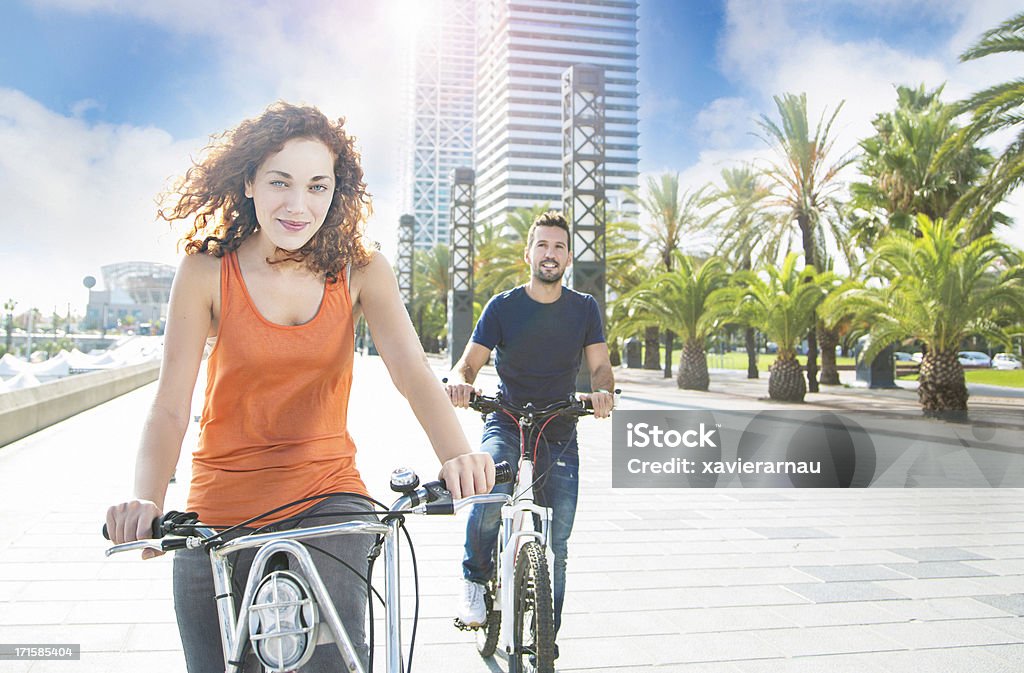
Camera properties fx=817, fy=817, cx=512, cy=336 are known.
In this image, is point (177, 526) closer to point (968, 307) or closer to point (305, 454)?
point (305, 454)

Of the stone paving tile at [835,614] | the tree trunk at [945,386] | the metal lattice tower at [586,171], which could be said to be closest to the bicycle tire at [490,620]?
the stone paving tile at [835,614]

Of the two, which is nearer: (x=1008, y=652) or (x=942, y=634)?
(x=1008, y=652)

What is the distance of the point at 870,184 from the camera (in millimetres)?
25281

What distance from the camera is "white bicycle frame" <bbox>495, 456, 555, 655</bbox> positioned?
2.71 metres

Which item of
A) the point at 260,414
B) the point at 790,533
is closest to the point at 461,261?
the point at 790,533

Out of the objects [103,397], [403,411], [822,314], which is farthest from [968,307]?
[103,397]

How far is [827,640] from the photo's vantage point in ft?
12.1

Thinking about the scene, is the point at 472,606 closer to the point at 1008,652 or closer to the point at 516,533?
the point at 516,533

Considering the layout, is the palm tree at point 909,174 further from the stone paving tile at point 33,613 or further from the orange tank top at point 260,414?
the orange tank top at point 260,414

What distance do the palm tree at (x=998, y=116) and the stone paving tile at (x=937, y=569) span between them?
10.2 metres

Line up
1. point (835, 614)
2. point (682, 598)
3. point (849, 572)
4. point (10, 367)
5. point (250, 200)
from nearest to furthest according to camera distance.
→ point (250, 200) < point (835, 614) < point (682, 598) < point (849, 572) < point (10, 367)

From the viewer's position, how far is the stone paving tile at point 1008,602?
4.19 metres

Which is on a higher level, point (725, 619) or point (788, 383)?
point (788, 383)

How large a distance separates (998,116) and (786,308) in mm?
7256
